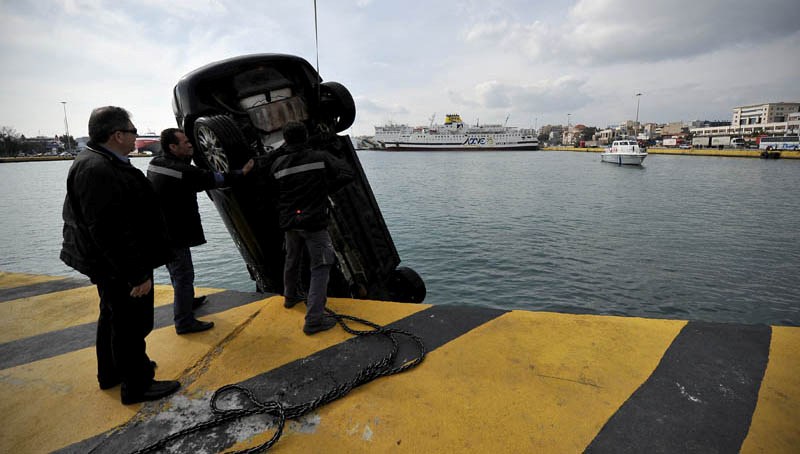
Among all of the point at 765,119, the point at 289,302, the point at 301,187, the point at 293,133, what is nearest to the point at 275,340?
the point at 289,302

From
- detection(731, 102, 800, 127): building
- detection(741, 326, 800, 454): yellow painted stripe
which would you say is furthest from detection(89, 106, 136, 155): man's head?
detection(731, 102, 800, 127): building

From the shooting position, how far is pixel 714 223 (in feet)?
46.1

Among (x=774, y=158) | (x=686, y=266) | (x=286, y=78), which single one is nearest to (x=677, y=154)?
(x=774, y=158)

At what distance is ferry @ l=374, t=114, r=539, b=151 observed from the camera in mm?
92250

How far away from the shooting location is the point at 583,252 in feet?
34.7

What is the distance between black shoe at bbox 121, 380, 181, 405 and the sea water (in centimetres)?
583

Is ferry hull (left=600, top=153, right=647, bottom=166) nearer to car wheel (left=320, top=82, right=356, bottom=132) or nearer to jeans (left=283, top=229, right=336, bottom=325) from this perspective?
car wheel (left=320, top=82, right=356, bottom=132)

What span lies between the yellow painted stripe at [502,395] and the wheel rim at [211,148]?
2.28 meters

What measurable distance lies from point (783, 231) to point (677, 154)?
7047cm

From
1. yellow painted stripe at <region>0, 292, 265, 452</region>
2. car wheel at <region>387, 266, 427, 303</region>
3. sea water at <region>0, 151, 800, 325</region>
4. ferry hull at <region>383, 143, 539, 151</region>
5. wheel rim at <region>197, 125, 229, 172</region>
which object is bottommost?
sea water at <region>0, 151, 800, 325</region>

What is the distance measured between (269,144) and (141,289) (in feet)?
6.52

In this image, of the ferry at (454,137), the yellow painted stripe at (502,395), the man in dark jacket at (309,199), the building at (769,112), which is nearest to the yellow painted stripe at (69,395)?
the man in dark jacket at (309,199)

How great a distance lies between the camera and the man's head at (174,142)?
2809 millimetres

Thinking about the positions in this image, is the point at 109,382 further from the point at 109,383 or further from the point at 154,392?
the point at 154,392
